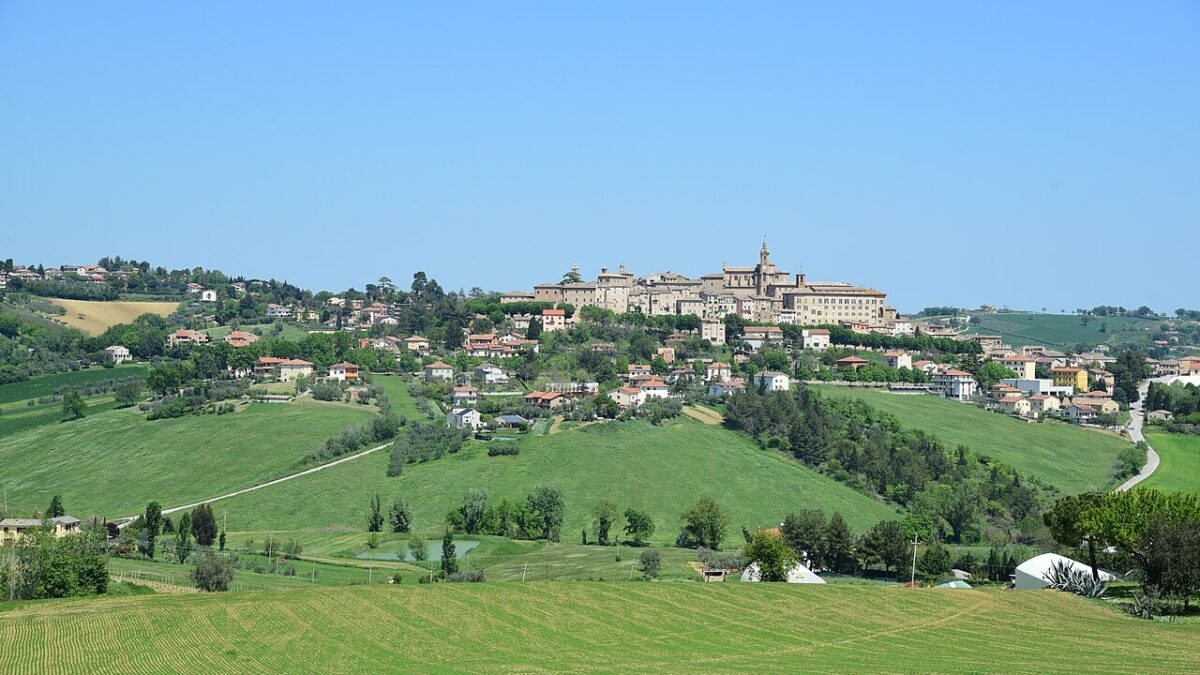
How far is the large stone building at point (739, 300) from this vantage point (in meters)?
135

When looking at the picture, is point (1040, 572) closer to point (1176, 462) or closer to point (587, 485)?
point (587, 485)

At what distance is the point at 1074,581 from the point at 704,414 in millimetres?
50350

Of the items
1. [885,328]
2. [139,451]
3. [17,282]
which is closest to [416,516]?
[139,451]

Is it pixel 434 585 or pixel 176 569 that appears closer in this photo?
pixel 434 585

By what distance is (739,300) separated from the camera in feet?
450

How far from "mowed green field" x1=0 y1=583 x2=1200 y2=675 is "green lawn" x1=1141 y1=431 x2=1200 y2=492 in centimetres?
4107

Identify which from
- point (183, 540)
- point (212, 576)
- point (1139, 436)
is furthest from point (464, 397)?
point (212, 576)

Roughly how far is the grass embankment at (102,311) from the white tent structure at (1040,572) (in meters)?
102

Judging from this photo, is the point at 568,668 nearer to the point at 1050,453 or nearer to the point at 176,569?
the point at 176,569

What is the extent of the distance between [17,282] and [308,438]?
270 feet

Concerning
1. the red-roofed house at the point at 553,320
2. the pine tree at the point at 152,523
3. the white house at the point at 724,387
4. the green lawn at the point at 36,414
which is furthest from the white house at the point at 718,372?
the pine tree at the point at 152,523

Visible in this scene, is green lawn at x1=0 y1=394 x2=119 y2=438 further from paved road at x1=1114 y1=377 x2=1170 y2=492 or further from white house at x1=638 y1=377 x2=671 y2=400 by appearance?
paved road at x1=1114 y1=377 x2=1170 y2=492

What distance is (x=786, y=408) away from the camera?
9362 centimetres

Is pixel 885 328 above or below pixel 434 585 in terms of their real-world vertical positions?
above
